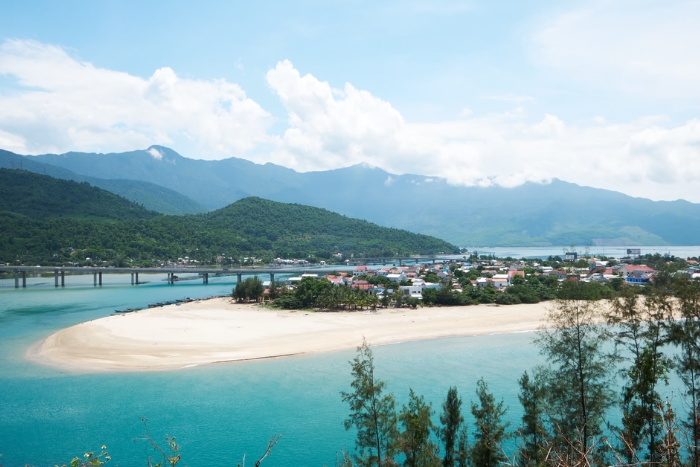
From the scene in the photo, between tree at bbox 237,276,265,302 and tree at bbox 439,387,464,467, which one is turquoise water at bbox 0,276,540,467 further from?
tree at bbox 237,276,265,302

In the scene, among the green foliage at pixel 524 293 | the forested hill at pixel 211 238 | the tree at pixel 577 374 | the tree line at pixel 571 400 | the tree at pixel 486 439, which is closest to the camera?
the tree at pixel 486 439

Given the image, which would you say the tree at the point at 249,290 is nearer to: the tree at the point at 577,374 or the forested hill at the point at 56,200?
the tree at the point at 577,374

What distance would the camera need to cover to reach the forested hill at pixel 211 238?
88.8 m

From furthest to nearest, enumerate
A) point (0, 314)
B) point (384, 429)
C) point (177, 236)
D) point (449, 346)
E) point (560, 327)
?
point (177, 236), point (0, 314), point (449, 346), point (560, 327), point (384, 429)

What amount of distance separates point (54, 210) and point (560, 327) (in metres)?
127

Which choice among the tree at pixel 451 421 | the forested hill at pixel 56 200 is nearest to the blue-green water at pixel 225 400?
the tree at pixel 451 421

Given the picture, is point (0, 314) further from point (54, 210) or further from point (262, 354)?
point (54, 210)

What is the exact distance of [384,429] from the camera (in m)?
11.4

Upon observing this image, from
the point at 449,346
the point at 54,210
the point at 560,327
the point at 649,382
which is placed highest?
the point at 54,210

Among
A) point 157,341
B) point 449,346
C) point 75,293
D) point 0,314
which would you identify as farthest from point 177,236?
point 449,346

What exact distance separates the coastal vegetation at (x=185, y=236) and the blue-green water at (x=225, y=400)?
64831 millimetres

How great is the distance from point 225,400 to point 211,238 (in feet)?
315

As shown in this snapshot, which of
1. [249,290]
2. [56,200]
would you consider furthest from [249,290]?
[56,200]

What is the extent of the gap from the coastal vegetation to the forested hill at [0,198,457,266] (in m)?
0.16
